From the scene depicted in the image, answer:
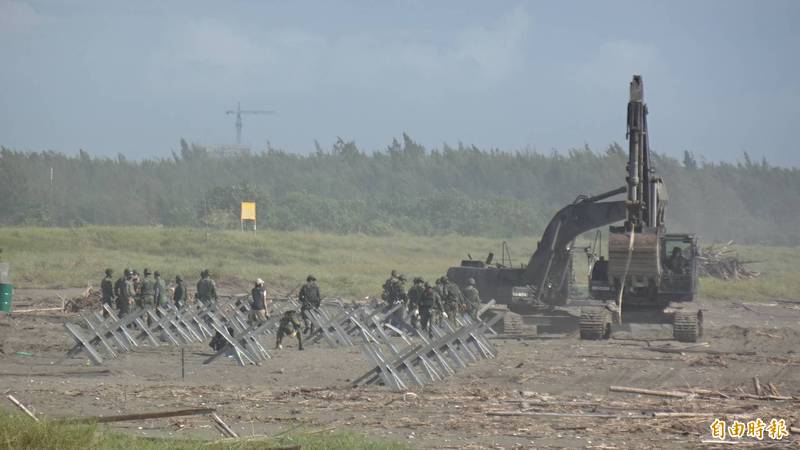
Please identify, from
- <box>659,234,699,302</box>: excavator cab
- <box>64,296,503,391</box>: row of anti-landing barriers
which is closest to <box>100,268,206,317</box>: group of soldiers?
<box>64,296,503,391</box>: row of anti-landing barriers

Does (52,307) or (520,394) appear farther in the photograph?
(52,307)

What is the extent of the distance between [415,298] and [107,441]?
16.9 metres

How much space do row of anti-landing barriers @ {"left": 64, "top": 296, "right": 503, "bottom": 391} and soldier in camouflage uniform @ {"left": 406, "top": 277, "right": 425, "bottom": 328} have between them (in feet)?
0.75

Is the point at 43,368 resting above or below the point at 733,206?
below

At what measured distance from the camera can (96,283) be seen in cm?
4775

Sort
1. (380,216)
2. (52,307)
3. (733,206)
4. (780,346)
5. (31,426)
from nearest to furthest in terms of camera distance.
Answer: (31,426)
(780,346)
(52,307)
(380,216)
(733,206)

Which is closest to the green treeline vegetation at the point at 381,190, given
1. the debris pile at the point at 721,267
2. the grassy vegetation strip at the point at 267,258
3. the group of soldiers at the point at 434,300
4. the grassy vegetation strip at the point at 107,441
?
the grassy vegetation strip at the point at 267,258

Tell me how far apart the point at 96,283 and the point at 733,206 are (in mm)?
61204

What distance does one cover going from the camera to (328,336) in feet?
93.5

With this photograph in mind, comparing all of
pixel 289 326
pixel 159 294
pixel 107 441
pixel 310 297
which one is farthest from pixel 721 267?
pixel 107 441

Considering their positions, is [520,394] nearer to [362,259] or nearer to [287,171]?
[362,259]

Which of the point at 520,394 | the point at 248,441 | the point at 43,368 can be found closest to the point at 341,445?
the point at 248,441

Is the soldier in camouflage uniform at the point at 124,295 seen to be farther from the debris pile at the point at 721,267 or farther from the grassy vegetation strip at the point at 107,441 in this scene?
the debris pile at the point at 721,267

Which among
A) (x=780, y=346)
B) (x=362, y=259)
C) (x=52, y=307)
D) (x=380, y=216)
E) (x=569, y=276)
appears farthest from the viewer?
(x=380, y=216)
